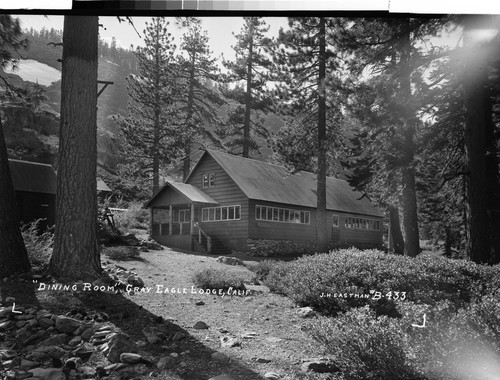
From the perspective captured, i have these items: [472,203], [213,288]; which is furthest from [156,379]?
[472,203]

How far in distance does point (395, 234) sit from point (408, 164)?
0.98 metres

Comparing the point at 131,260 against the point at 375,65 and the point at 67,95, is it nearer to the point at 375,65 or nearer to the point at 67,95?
the point at 67,95

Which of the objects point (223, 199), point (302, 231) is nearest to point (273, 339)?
point (302, 231)

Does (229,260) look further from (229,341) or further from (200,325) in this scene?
(229,341)

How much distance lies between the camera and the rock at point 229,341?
10.2 ft

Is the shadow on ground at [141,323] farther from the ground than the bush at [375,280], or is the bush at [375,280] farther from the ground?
the bush at [375,280]

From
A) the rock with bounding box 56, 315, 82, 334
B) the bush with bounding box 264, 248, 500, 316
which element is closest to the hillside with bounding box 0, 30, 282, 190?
the bush with bounding box 264, 248, 500, 316

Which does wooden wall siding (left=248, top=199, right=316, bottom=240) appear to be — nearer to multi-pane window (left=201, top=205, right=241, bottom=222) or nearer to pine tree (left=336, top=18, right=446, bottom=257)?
multi-pane window (left=201, top=205, right=241, bottom=222)

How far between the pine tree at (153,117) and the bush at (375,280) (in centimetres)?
180

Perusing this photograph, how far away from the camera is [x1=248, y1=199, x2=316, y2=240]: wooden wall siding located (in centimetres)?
435

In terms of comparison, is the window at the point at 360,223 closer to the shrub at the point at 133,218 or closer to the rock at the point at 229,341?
the rock at the point at 229,341

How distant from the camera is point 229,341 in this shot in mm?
3156

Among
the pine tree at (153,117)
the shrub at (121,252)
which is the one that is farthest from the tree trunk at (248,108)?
the shrub at (121,252)

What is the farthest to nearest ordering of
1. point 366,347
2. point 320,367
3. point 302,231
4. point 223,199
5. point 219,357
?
point 223,199, point 302,231, point 219,357, point 320,367, point 366,347
